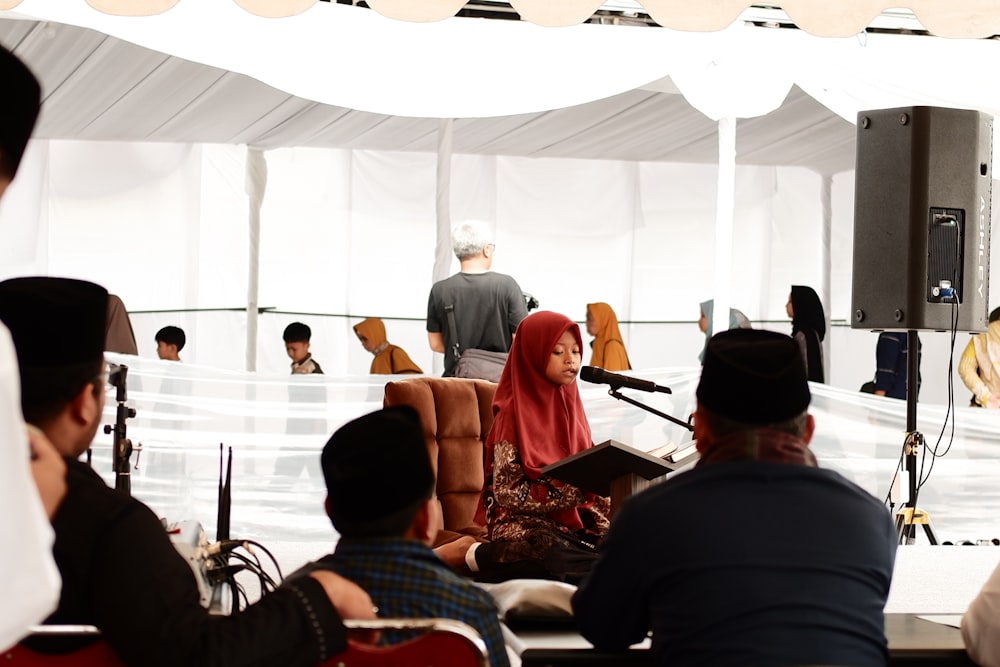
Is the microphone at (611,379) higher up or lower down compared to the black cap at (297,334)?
higher up

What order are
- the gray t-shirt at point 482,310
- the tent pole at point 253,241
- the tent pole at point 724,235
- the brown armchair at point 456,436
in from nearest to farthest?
the brown armchair at point 456,436 → the gray t-shirt at point 482,310 → the tent pole at point 724,235 → the tent pole at point 253,241

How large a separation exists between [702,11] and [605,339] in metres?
5.42

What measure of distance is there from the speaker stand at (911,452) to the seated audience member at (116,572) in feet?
11.4

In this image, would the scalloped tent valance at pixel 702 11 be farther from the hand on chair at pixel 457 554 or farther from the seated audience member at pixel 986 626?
the seated audience member at pixel 986 626

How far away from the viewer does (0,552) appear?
3.36ft

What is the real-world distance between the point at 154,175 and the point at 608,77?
583cm

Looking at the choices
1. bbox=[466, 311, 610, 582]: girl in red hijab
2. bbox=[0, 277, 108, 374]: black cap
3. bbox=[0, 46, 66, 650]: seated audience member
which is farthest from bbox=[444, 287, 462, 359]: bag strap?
bbox=[0, 46, 66, 650]: seated audience member

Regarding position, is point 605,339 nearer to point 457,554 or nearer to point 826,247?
point 826,247

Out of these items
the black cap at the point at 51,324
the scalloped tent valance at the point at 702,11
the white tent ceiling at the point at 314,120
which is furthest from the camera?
the white tent ceiling at the point at 314,120

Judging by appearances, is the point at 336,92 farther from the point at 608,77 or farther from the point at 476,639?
the point at 476,639

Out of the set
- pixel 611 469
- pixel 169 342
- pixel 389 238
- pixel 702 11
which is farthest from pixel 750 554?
pixel 389 238

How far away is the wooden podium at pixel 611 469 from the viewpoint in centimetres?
309

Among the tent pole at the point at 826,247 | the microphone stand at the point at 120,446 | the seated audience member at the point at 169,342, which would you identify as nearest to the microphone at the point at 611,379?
the microphone stand at the point at 120,446

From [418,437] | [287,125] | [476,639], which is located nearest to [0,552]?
[476,639]
